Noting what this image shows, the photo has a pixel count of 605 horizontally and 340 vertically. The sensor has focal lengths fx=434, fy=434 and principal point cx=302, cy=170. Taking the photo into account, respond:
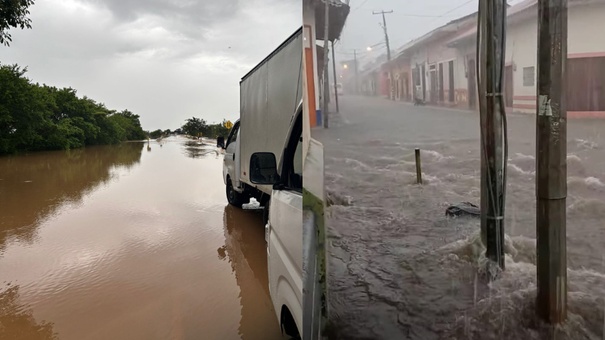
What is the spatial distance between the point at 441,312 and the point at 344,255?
0.20 meters

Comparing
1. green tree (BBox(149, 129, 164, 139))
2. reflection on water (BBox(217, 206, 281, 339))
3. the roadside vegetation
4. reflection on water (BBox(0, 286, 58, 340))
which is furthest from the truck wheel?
green tree (BBox(149, 129, 164, 139))

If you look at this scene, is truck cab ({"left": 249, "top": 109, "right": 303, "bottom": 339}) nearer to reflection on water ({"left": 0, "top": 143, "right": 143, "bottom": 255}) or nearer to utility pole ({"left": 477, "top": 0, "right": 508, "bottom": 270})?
utility pole ({"left": 477, "top": 0, "right": 508, "bottom": 270})

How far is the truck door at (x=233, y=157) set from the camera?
20.6 feet

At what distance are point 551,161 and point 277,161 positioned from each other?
6.99ft

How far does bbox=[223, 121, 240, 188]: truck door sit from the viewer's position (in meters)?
6.27

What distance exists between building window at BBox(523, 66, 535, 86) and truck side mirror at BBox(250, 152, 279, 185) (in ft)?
3.80

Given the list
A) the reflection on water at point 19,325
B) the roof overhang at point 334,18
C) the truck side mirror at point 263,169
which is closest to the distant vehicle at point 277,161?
the truck side mirror at point 263,169

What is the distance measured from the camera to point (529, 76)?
692 mm

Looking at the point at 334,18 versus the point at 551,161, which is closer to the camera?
the point at 551,161

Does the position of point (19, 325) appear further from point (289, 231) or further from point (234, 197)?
point (234, 197)

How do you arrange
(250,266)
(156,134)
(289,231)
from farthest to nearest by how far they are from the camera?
(156,134) → (250,266) → (289,231)

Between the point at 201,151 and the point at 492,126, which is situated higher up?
the point at 492,126

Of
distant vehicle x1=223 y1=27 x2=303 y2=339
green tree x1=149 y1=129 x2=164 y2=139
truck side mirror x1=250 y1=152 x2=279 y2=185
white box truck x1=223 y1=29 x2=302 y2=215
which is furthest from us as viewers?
green tree x1=149 y1=129 x2=164 y2=139

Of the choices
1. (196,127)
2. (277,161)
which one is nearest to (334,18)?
(277,161)
